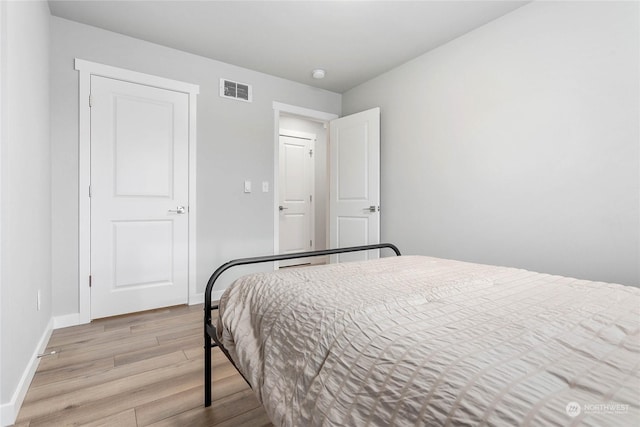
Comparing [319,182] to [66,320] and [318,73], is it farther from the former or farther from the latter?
[66,320]

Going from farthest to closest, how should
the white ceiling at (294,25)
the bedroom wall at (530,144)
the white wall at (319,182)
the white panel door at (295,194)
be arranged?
the white wall at (319,182)
the white panel door at (295,194)
the white ceiling at (294,25)
the bedroom wall at (530,144)

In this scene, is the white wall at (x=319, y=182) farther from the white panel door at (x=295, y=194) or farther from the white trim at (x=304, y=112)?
the white trim at (x=304, y=112)

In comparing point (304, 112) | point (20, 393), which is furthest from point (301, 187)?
point (20, 393)

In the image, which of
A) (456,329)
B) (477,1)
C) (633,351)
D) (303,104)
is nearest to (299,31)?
(303,104)

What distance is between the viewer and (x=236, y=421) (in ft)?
4.46

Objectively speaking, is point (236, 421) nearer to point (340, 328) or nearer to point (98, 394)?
point (98, 394)

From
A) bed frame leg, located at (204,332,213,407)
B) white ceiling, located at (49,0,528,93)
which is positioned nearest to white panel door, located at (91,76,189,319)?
white ceiling, located at (49,0,528,93)

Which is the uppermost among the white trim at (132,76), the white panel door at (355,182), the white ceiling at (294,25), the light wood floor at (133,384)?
the white ceiling at (294,25)

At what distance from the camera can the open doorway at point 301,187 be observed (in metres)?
4.89

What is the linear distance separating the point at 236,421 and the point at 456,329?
1119 mm

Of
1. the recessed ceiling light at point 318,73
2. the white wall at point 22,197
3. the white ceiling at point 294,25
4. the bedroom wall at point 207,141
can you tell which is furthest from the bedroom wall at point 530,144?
the white wall at point 22,197

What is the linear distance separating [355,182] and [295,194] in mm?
1648

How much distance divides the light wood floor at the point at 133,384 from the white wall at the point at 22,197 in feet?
0.41

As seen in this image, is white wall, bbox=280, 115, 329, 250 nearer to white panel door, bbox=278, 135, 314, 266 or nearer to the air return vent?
white panel door, bbox=278, 135, 314, 266
